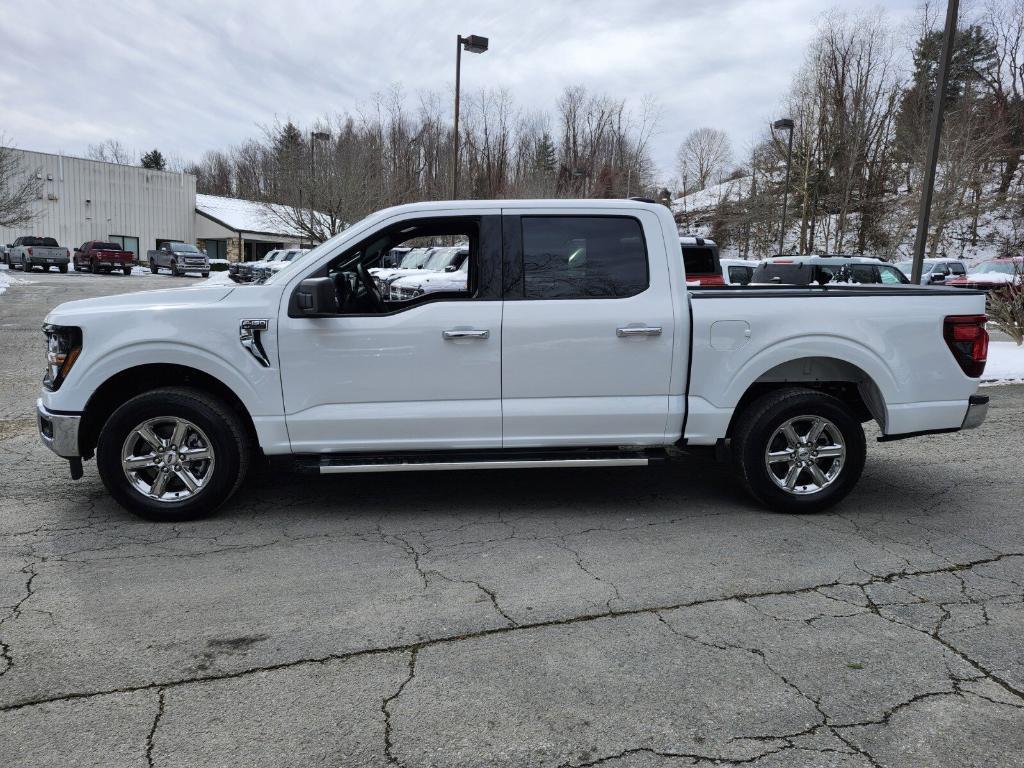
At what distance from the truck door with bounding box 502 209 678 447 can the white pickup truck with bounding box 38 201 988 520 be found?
0.4 inches

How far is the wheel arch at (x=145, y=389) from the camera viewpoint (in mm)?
4871

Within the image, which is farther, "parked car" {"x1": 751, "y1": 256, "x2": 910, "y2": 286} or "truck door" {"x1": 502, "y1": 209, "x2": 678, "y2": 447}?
"parked car" {"x1": 751, "y1": 256, "x2": 910, "y2": 286}

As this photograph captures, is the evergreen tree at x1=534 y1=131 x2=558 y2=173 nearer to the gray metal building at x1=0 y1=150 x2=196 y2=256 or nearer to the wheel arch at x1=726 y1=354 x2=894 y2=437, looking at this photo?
the gray metal building at x1=0 y1=150 x2=196 y2=256

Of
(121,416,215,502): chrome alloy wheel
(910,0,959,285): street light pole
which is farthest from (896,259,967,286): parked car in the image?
(121,416,215,502): chrome alloy wheel

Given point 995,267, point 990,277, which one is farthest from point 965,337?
point 995,267

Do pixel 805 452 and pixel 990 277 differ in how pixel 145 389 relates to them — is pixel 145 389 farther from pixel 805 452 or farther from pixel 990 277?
pixel 990 277

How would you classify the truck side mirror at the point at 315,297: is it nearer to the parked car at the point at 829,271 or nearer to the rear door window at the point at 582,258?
the rear door window at the point at 582,258

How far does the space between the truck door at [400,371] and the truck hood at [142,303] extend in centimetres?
54

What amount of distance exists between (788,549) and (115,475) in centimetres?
408

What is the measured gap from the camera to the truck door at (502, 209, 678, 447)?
4.80 meters

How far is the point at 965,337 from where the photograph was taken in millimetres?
5043

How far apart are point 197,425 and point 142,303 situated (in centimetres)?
85

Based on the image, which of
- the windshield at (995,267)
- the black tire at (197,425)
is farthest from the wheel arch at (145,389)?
the windshield at (995,267)

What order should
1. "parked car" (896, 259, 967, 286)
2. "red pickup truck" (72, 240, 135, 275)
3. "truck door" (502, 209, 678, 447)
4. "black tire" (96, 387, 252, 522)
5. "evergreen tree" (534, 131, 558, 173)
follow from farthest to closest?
1. "evergreen tree" (534, 131, 558, 173)
2. "red pickup truck" (72, 240, 135, 275)
3. "parked car" (896, 259, 967, 286)
4. "truck door" (502, 209, 678, 447)
5. "black tire" (96, 387, 252, 522)
